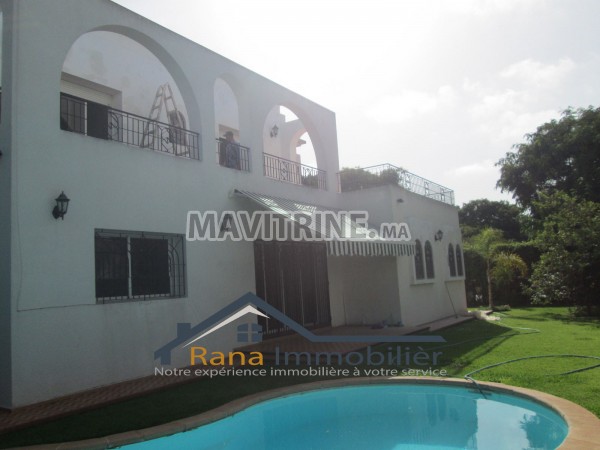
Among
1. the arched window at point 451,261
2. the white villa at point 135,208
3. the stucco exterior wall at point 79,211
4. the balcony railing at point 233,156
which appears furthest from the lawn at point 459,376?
the arched window at point 451,261

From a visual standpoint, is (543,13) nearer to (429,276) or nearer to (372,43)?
(372,43)

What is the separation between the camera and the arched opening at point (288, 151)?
79.8 ft

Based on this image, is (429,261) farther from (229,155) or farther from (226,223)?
(226,223)

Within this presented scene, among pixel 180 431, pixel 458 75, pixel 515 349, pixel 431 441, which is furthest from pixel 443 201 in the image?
pixel 180 431

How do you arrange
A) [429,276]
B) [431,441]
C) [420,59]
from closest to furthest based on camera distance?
[431,441] → [420,59] → [429,276]

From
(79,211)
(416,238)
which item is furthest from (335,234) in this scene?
(416,238)

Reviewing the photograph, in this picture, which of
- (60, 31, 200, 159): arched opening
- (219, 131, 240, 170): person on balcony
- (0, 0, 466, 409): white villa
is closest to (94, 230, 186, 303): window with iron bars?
(0, 0, 466, 409): white villa

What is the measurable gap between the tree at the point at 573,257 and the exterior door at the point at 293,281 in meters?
16.6

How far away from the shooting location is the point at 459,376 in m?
13.4

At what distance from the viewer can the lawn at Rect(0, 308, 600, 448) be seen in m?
10.3

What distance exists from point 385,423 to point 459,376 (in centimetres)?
338

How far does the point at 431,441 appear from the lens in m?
10.1

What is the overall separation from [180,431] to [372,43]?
14.8 metres

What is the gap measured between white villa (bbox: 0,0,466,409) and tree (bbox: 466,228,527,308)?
41.4 feet
